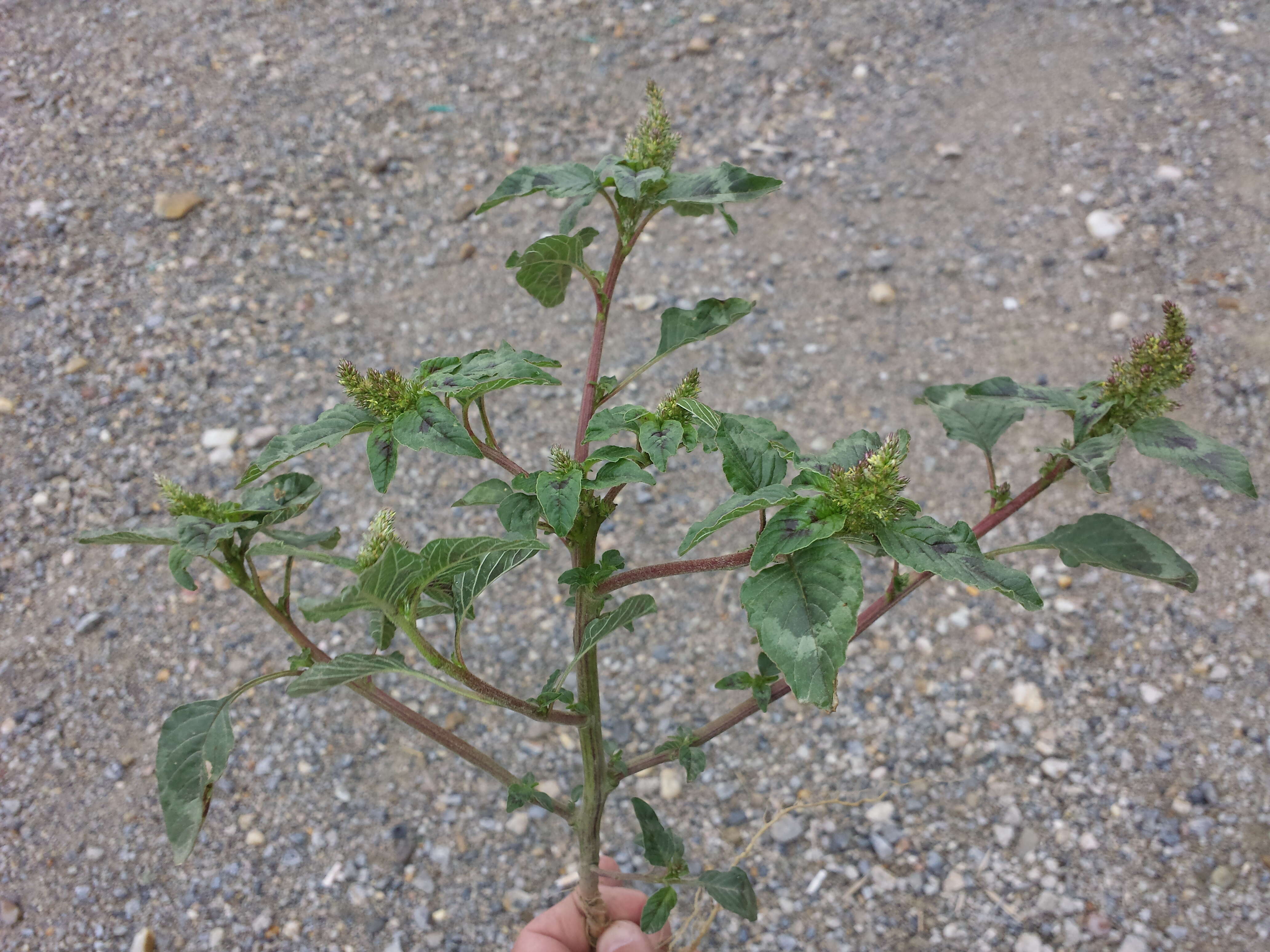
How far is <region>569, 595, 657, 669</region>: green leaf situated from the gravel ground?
1418mm

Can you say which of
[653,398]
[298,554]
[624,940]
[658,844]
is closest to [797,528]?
[298,554]

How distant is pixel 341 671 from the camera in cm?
98

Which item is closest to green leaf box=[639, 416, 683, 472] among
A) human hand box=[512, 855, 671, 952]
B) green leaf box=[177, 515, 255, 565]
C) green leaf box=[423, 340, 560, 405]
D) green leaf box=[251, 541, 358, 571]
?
green leaf box=[423, 340, 560, 405]

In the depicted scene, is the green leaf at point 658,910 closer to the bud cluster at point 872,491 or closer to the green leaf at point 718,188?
the bud cluster at point 872,491

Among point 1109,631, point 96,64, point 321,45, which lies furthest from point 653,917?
point 96,64

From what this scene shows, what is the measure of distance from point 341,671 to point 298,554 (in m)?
0.15

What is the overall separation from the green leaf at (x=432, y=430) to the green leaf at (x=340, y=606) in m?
0.17

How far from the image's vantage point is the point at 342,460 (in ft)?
10.1

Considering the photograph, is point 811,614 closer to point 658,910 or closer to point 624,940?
point 658,910

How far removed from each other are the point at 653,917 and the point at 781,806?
0.96m

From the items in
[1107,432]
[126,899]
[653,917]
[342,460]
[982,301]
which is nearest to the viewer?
[1107,432]

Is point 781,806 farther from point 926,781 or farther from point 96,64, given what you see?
point 96,64

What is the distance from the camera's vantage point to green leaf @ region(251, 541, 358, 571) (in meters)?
1.02

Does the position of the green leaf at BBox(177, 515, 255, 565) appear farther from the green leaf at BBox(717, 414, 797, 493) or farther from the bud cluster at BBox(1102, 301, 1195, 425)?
the bud cluster at BBox(1102, 301, 1195, 425)
